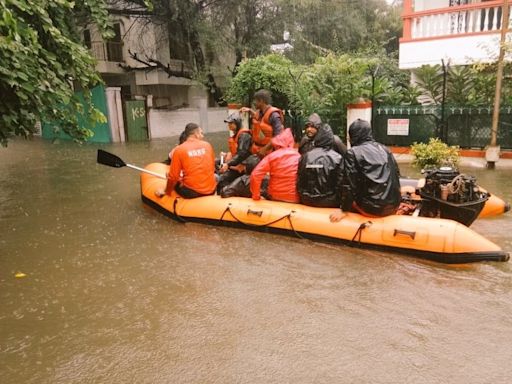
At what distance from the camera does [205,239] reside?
567cm

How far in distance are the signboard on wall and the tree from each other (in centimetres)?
703

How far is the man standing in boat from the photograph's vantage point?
6.61 m

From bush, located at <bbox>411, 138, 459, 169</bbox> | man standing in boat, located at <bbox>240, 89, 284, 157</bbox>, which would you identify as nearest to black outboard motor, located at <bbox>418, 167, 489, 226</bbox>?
man standing in boat, located at <bbox>240, 89, 284, 157</bbox>

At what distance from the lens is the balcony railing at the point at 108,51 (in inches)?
762

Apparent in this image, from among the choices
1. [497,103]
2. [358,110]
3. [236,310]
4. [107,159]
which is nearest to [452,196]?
[236,310]

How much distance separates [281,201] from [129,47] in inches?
641

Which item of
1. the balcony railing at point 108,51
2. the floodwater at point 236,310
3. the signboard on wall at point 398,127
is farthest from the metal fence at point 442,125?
the balcony railing at point 108,51

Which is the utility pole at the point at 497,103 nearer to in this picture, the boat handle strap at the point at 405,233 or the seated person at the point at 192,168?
the boat handle strap at the point at 405,233

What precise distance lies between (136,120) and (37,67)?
42.4ft

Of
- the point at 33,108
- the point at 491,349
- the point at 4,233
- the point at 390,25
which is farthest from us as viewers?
the point at 390,25

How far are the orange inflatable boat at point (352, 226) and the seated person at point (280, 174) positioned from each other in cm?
13

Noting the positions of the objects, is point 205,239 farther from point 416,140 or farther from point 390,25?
point 390,25

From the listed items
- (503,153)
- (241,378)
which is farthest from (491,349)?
(503,153)

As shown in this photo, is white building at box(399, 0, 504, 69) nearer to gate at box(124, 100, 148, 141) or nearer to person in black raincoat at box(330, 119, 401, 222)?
person in black raincoat at box(330, 119, 401, 222)
